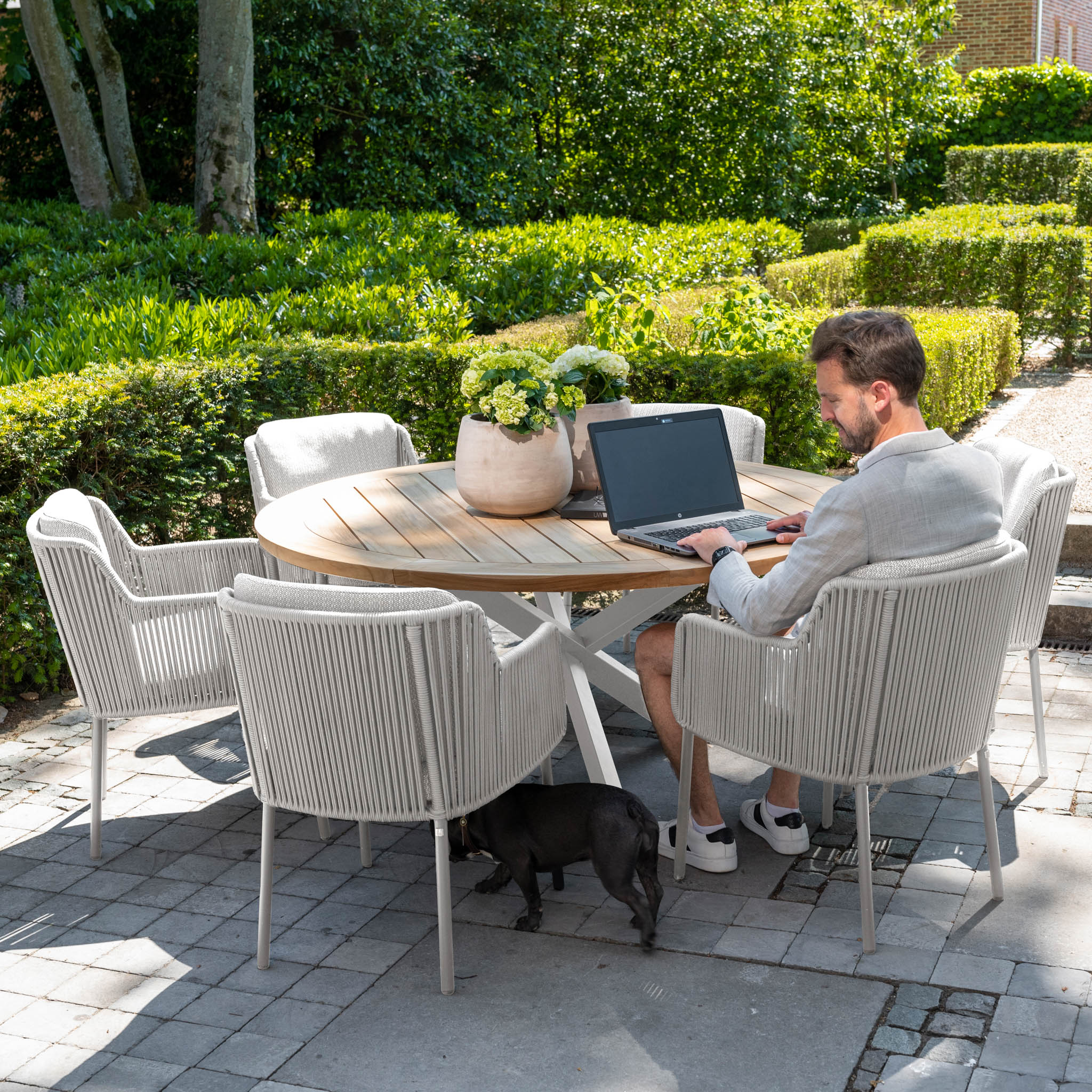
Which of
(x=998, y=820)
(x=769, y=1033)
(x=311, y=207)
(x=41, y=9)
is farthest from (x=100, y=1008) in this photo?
(x=311, y=207)

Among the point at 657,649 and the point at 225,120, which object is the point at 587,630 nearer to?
the point at 657,649

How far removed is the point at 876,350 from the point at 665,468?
83cm

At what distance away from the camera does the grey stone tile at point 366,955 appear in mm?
2990

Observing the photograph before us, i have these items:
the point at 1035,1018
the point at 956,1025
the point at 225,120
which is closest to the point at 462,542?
the point at 956,1025

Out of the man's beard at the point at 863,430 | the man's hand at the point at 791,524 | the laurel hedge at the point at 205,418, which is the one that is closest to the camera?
the man's beard at the point at 863,430

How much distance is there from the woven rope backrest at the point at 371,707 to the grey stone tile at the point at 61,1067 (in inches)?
25.9

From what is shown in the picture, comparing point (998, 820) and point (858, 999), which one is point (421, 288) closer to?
point (998, 820)

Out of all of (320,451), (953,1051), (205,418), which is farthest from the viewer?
(205,418)

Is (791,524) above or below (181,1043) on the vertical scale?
above

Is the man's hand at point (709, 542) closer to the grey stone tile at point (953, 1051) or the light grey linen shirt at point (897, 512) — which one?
the light grey linen shirt at point (897, 512)

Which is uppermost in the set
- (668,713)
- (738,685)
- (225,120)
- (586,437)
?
(225,120)

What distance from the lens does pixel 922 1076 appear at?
2490 millimetres

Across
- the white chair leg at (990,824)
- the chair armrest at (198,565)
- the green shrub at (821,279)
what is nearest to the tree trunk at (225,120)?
the green shrub at (821,279)

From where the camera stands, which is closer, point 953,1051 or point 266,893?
point 953,1051
